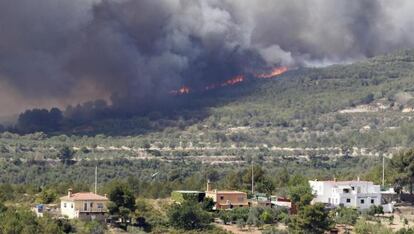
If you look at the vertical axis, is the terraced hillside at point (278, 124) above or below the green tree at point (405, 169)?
above

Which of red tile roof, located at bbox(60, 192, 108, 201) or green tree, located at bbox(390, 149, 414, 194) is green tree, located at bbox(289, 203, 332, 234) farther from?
green tree, located at bbox(390, 149, 414, 194)

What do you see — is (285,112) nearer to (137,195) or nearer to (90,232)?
(137,195)

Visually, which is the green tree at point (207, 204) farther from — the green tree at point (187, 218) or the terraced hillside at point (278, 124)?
the terraced hillside at point (278, 124)

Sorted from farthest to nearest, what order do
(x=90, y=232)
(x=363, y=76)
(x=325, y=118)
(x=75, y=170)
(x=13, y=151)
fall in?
(x=363, y=76) → (x=325, y=118) → (x=13, y=151) → (x=75, y=170) → (x=90, y=232)

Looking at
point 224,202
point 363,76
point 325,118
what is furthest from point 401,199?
point 363,76

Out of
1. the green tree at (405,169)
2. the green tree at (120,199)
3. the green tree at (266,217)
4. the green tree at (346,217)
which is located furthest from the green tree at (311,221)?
the green tree at (405,169)

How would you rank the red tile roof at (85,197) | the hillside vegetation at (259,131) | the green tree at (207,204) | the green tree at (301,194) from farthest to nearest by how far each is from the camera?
1. the hillside vegetation at (259,131)
2. the green tree at (207,204)
3. the green tree at (301,194)
4. the red tile roof at (85,197)

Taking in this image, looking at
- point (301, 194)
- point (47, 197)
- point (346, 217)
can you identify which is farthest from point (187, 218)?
point (47, 197)
